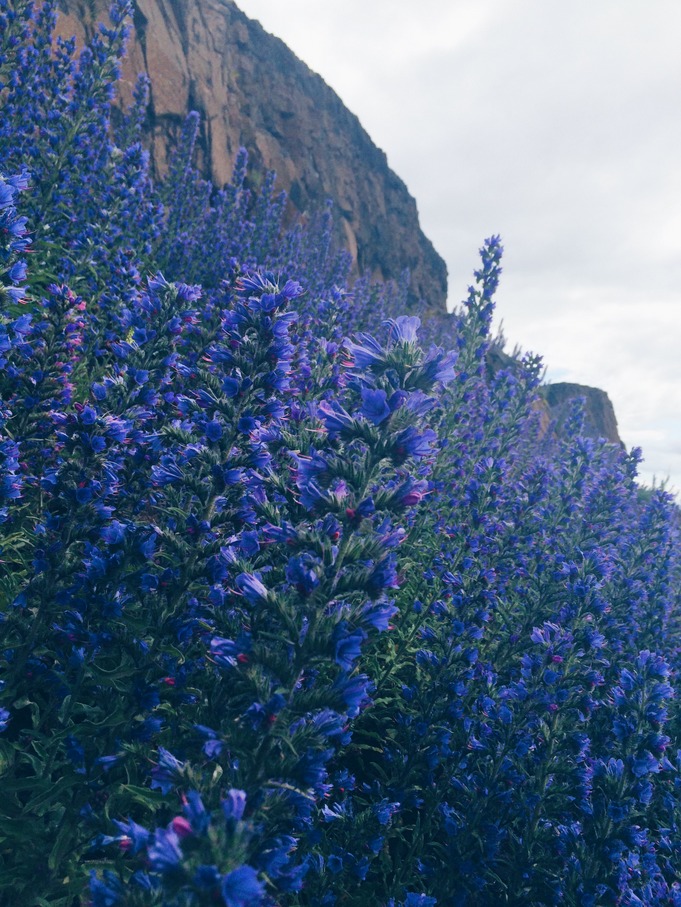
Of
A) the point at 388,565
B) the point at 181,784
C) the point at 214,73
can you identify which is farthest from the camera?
the point at 214,73

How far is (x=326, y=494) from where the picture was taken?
288cm

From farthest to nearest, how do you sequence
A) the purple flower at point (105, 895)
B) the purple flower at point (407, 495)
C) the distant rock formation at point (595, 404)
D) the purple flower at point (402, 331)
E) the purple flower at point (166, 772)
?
the distant rock formation at point (595, 404), the purple flower at point (402, 331), the purple flower at point (407, 495), the purple flower at point (166, 772), the purple flower at point (105, 895)

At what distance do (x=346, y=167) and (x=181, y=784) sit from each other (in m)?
44.3

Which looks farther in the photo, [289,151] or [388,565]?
[289,151]

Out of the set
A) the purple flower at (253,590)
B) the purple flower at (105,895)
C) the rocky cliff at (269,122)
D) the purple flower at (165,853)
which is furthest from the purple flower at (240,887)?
the rocky cliff at (269,122)

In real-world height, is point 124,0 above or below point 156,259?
above

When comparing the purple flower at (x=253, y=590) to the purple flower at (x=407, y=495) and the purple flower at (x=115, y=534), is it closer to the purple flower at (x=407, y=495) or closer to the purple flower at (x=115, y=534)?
the purple flower at (x=407, y=495)

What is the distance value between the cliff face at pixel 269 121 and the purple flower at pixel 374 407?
72.4 feet

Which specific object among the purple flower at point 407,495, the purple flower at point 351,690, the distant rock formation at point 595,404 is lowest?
the purple flower at point 351,690

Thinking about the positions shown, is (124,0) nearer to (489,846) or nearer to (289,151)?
(489,846)

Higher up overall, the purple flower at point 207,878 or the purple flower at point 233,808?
the purple flower at point 233,808

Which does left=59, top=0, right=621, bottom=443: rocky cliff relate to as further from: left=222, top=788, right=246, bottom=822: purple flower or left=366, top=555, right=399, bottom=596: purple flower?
left=222, top=788, right=246, bottom=822: purple flower

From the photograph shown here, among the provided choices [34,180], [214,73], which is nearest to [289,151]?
[214,73]

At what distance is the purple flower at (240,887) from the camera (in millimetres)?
1835
